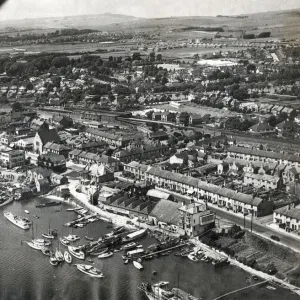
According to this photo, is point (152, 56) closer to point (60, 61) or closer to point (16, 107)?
point (60, 61)

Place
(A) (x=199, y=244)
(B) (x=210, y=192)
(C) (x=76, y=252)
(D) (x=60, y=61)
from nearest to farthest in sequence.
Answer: (C) (x=76, y=252) → (A) (x=199, y=244) → (B) (x=210, y=192) → (D) (x=60, y=61)

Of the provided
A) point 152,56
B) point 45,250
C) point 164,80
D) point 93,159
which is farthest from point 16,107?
point 45,250

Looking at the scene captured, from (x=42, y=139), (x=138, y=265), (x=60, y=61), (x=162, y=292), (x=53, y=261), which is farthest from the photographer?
(x=60, y=61)

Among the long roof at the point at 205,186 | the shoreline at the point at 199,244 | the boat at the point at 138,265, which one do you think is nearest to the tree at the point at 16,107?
the shoreline at the point at 199,244

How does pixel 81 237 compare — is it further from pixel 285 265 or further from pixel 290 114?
pixel 290 114

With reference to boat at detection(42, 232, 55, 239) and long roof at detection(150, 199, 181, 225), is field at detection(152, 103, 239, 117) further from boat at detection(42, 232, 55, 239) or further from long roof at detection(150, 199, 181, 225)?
boat at detection(42, 232, 55, 239)

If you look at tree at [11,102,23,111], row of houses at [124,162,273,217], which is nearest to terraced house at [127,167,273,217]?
row of houses at [124,162,273,217]

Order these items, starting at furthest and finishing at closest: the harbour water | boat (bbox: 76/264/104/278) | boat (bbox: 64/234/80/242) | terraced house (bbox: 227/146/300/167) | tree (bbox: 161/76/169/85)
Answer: tree (bbox: 161/76/169/85), terraced house (bbox: 227/146/300/167), boat (bbox: 64/234/80/242), boat (bbox: 76/264/104/278), the harbour water
